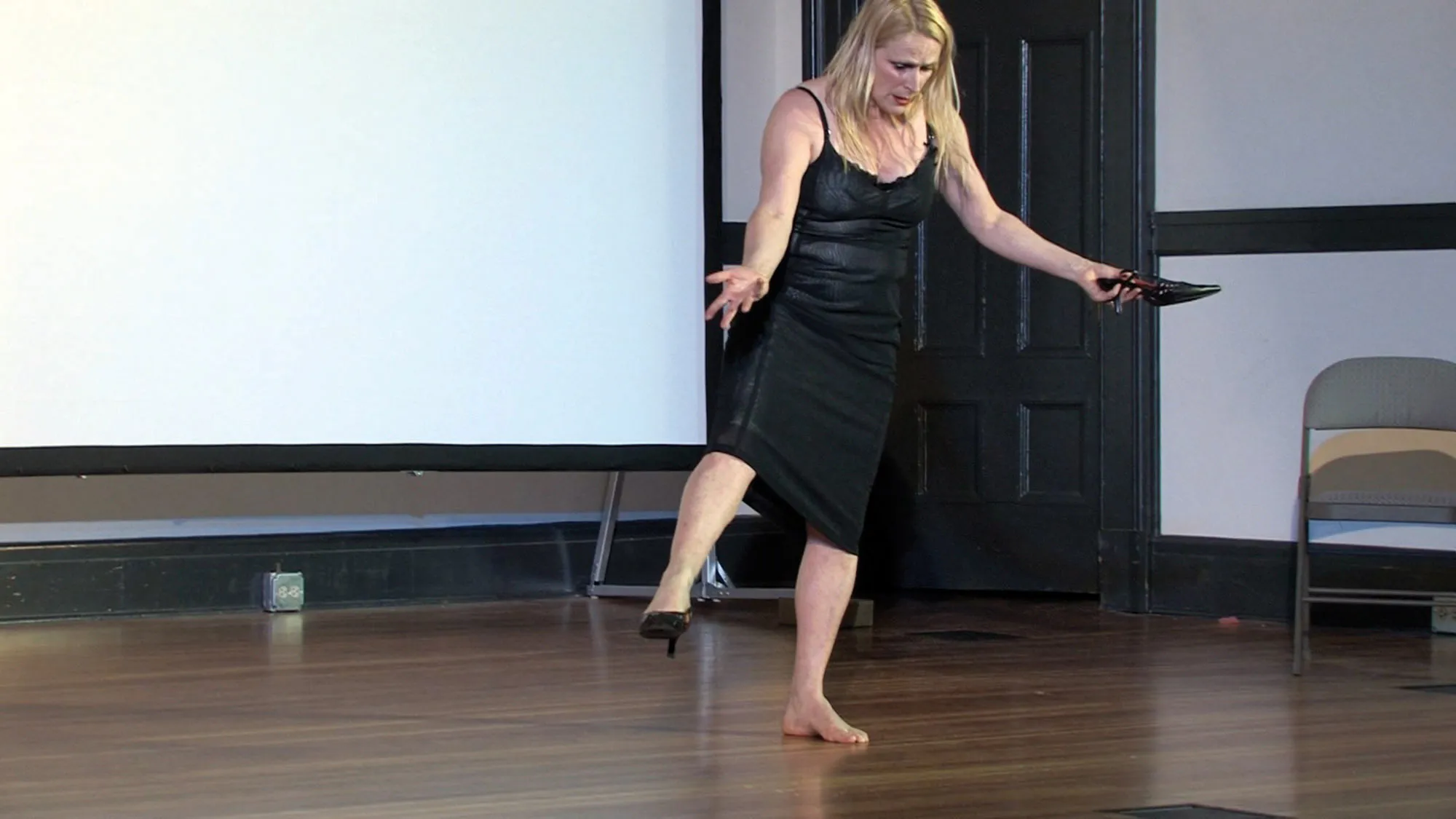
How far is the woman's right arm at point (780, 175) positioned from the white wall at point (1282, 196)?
2876mm

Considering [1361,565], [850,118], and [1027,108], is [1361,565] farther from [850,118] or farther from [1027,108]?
[850,118]

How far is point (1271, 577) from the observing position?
18.5ft

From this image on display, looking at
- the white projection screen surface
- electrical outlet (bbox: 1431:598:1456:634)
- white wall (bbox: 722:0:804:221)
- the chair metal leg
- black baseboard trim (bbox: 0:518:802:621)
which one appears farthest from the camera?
white wall (bbox: 722:0:804:221)

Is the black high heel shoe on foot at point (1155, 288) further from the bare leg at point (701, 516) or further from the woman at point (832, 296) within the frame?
the bare leg at point (701, 516)

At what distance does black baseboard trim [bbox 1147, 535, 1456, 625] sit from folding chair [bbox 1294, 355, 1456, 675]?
0.06 metres

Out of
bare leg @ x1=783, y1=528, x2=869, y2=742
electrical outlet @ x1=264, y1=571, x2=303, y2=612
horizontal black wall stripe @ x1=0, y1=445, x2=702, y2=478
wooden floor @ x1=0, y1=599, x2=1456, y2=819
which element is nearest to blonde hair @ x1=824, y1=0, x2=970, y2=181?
bare leg @ x1=783, y1=528, x2=869, y2=742

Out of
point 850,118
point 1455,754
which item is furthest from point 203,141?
point 1455,754

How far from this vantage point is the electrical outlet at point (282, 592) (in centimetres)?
548

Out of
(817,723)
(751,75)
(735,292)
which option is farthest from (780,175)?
(751,75)

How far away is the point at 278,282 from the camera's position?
5.02 m

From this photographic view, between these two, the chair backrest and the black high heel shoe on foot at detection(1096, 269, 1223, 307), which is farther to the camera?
the chair backrest

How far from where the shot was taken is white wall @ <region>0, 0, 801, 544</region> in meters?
5.27

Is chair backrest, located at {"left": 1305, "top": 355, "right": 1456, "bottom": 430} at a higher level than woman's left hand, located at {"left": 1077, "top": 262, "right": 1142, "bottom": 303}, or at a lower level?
lower

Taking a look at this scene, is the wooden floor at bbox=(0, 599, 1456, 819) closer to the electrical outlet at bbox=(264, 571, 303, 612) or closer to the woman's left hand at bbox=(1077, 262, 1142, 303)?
the electrical outlet at bbox=(264, 571, 303, 612)
